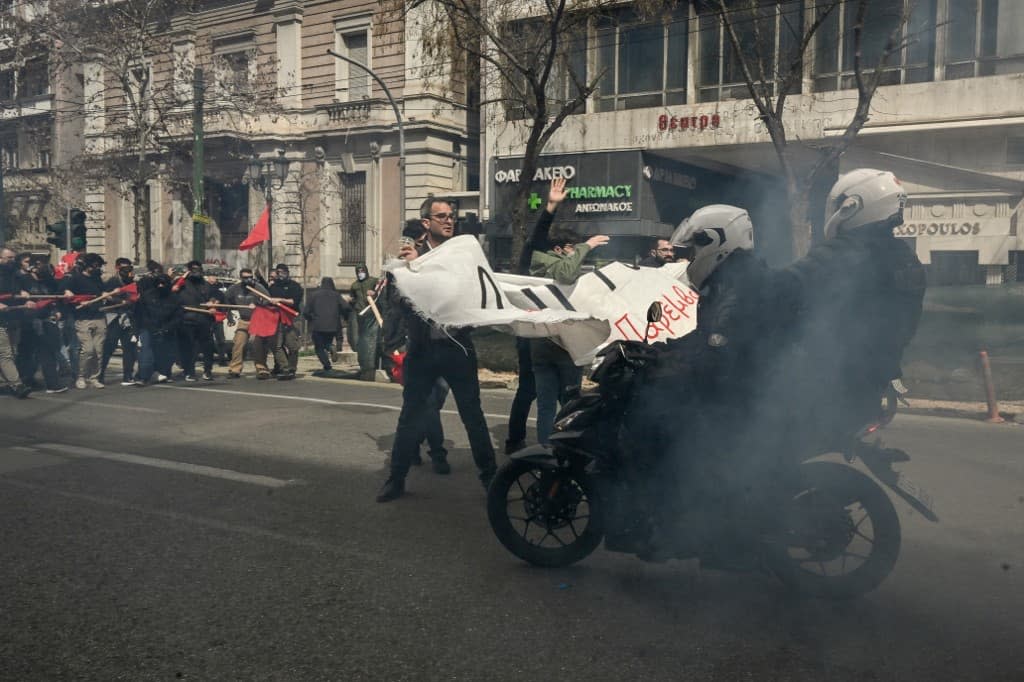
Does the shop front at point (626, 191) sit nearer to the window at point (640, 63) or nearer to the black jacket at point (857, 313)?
the window at point (640, 63)

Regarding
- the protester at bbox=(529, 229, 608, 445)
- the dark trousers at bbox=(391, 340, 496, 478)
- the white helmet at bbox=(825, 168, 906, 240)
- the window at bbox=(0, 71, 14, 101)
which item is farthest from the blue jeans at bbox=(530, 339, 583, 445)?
the window at bbox=(0, 71, 14, 101)

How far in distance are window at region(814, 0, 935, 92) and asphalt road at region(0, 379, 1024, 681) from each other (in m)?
9.10

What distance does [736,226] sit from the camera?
4.17 meters

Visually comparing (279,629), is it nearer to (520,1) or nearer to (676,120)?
(520,1)

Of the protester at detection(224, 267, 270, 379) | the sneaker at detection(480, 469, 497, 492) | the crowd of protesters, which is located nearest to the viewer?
the sneaker at detection(480, 469, 497, 492)

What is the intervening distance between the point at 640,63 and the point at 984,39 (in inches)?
331

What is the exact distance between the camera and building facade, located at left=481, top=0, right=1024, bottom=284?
15.6 meters

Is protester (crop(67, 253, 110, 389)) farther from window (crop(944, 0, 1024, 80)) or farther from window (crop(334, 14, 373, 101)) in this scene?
window (crop(334, 14, 373, 101))

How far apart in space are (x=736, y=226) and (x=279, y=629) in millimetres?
2572

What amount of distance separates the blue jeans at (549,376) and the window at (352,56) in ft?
82.7

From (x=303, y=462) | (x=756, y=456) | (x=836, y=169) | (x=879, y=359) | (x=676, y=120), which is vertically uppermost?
(x=676, y=120)

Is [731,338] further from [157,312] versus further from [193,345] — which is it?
[193,345]

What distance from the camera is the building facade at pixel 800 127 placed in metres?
15.6

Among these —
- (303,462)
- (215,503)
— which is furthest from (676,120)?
(215,503)
